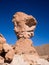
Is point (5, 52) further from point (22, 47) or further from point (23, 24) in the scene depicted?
point (23, 24)

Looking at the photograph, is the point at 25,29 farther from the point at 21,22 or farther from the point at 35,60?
the point at 35,60

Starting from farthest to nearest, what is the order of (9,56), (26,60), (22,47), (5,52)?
(22,47), (26,60), (5,52), (9,56)

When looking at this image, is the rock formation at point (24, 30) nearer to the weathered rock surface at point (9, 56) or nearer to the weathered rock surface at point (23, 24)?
the weathered rock surface at point (23, 24)

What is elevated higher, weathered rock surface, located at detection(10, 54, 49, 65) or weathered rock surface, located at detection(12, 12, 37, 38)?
weathered rock surface, located at detection(12, 12, 37, 38)

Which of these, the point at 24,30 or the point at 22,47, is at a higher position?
the point at 24,30

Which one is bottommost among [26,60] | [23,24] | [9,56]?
[26,60]

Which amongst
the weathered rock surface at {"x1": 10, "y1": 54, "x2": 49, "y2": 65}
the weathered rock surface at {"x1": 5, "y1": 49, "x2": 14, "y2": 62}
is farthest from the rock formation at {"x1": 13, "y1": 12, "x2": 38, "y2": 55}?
the weathered rock surface at {"x1": 5, "y1": 49, "x2": 14, "y2": 62}

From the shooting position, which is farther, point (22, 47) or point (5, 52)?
point (22, 47)

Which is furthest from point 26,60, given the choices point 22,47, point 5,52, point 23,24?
point 23,24

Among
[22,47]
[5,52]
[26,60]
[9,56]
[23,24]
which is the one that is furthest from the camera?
[23,24]

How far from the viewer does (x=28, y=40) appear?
130ft

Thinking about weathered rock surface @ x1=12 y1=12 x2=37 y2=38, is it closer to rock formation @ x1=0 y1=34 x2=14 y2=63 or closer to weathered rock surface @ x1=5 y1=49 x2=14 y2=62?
rock formation @ x1=0 y1=34 x2=14 y2=63

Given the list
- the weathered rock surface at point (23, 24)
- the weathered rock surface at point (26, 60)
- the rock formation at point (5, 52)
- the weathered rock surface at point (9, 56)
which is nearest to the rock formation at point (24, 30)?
the weathered rock surface at point (23, 24)

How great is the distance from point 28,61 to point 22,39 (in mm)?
4139
